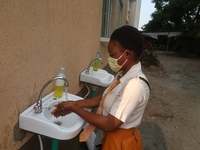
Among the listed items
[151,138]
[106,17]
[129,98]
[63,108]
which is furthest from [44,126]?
[106,17]

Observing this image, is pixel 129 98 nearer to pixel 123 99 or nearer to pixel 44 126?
pixel 123 99

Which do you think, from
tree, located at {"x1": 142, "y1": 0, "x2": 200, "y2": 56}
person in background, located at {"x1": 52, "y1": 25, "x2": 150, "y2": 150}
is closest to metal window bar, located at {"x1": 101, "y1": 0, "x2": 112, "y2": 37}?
person in background, located at {"x1": 52, "y1": 25, "x2": 150, "y2": 150}

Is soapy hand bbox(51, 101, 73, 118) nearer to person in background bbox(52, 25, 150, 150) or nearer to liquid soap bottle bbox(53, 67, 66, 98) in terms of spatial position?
person in background bbox(52, 25, 150, 150)

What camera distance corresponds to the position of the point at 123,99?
43.4 inches

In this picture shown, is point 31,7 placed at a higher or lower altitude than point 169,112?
higher

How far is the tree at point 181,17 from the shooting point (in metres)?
15.0

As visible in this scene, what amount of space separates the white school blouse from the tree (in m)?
14.9

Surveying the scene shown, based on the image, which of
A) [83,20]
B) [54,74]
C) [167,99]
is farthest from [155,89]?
[54,74]

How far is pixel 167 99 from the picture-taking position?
5160mm

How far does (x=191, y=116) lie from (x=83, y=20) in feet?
11.3

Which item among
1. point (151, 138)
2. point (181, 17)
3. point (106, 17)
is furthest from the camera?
point (181, 17)

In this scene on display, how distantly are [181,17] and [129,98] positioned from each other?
18.4m

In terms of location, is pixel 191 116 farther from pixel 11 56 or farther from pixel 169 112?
pixel 11 56

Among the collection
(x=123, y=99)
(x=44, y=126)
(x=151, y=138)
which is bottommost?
(x=151, y=138)
